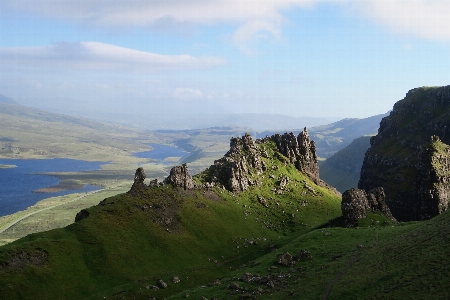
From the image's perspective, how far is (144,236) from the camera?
114m

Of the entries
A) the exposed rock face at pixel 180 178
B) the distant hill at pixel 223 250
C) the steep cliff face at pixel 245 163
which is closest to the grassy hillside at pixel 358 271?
the distant hill at pixel 223 250

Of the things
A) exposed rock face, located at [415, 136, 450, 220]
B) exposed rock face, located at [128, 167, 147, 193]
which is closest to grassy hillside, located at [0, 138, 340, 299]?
exposed rock face, located at [128, 167, 147, 193]

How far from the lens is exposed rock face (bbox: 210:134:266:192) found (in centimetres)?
15612

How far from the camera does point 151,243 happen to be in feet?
371

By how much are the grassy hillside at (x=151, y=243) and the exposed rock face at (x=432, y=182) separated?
37.0 m

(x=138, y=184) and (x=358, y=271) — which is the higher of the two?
(x=138, y=184)

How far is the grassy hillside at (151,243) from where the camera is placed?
3553 inches

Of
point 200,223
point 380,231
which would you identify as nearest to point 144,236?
point 200,223

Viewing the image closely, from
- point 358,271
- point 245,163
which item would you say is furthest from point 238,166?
point 358,271

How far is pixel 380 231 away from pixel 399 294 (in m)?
51.0

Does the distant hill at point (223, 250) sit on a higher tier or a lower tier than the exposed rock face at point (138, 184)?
lower

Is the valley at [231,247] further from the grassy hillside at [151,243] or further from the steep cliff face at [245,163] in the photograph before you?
the steep cliff face at [245,163]

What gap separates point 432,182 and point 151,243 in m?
107

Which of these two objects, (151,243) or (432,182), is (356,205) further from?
(151,243)
